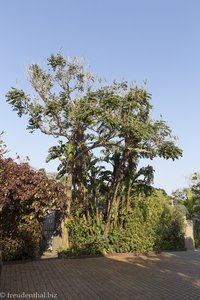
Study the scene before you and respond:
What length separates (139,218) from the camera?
15562mm

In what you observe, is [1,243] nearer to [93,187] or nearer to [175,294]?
[93,187]

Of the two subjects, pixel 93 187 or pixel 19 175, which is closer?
pixel 19 175

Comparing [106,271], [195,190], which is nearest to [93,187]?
[106,271]

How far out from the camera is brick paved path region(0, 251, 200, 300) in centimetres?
693

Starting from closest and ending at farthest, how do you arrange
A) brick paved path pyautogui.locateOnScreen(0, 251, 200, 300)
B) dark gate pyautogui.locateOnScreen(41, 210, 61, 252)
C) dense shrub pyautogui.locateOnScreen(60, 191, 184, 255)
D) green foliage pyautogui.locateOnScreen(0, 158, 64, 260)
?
brick paved path pyautogui.locateOnScreen(0, 251, 200, 300), green foliage pyautogui.locateOnScreen(0, 158, 64, 260), dense shrub pyautogui.locateOnScreen(60, 191, 184, 255), dark gate pyautogui.locateOnScreen(41, 210, 61, 252)

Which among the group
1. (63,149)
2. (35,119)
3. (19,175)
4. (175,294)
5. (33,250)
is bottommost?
(175,294)

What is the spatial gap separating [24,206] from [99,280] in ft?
14.5

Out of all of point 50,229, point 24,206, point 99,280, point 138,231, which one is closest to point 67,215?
point 50,229

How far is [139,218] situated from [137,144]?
3.93 meters


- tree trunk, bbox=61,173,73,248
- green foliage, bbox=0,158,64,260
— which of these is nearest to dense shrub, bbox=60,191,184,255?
tree trunk, bbox=61,173,73,248

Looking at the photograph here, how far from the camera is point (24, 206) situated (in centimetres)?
1152

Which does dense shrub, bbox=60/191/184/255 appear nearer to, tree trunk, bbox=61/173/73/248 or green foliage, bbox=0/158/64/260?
tree trunk, bbox=61/173/73/248

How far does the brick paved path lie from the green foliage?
65 centimetres

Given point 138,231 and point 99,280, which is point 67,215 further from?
point 99,280
